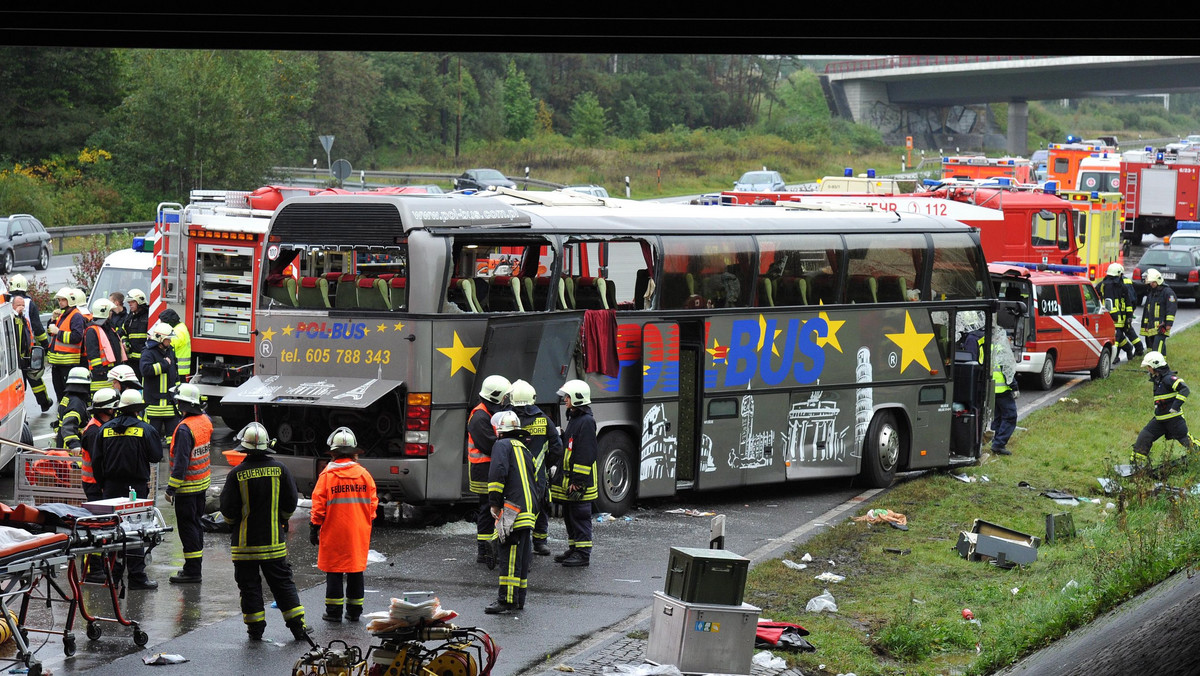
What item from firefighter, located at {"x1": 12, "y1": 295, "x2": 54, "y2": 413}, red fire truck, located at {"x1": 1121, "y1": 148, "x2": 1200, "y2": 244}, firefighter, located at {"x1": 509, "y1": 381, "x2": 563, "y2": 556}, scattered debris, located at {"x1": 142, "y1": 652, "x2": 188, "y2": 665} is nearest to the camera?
scattered debris, located at {"x1": 142, "y1": 652, "x2": 188, "y2": 665}

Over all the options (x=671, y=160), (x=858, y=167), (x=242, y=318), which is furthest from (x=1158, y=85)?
(x=242, y=318)

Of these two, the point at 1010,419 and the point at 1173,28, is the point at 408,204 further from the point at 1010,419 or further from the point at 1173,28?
the point at 1010,419

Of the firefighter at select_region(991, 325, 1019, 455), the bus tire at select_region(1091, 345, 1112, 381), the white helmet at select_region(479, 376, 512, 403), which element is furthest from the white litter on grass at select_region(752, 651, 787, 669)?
the bus tire at select_region(1091, 345, 1112, 381)

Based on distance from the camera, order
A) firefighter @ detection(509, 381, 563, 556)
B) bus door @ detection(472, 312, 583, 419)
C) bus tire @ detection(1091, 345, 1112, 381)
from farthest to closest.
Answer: bus tire @ detection(1091, 345, 1112, 381) < bus door @ detection(472, 312, 583, 419) < firefighter @ detection(509, 381, 563, 556)

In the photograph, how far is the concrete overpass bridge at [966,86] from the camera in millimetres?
74375

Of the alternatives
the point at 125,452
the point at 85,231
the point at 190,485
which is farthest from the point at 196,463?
the point at 85,231

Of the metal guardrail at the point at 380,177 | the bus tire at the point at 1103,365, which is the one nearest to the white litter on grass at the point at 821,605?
the bus tire at the point at 1103,365

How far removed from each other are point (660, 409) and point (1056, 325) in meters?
12.4

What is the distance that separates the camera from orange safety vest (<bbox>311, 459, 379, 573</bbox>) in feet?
34.5

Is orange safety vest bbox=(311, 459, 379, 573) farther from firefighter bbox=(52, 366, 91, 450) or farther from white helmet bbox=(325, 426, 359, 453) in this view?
firefighter bbox=(52, 366, 91, 450)

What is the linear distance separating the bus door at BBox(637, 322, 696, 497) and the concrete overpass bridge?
182 ft

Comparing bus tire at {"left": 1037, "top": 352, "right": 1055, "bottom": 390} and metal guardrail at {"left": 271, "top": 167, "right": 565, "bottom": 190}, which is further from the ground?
metal guardrail at {"left": 271, "top": 167, "right": 565, "bottom": 190}

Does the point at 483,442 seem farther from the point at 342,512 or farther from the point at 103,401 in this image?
the point at 103,401

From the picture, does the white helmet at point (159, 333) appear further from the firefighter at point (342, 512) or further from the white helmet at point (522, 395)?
the firefighter at point (342, 512)
